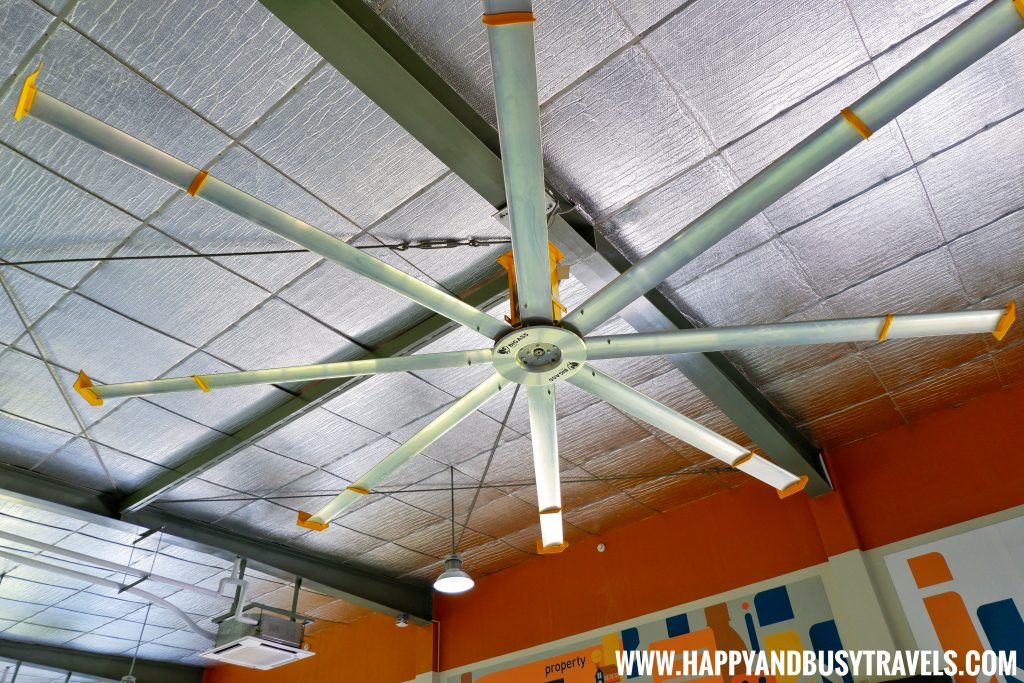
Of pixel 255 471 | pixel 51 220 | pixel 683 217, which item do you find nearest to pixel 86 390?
pixel 51 220

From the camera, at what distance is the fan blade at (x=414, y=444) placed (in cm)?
254

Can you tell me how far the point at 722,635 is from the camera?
17.3 feet

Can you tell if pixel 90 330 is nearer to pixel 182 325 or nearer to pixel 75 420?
pixel 182 325

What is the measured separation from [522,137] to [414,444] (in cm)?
141

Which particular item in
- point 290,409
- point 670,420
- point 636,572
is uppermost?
point 290,409

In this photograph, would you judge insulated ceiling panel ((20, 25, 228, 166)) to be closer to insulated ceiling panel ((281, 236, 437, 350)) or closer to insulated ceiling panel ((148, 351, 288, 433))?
insulated ceiling panel ((281, 236, 437, 350))

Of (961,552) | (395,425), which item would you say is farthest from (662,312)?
(961,552)

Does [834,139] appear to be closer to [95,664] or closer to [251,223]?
[251,223]

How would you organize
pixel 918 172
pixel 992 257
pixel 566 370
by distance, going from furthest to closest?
pixel 992 257 < pixel 918 172 < pixel 566 370

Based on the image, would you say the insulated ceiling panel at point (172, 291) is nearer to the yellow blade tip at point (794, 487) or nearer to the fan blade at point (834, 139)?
the fan blade at point (834, 139)

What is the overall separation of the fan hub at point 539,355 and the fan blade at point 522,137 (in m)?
0.10

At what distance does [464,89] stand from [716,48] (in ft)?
3.44

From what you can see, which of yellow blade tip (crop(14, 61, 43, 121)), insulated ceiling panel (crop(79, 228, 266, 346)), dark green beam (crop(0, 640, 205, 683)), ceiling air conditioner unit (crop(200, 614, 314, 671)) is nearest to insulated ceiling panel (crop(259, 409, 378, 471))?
insulated ceiling panel (crop(79, 228, 266, 346))

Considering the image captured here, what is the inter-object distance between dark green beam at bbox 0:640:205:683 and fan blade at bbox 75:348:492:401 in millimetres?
8116
